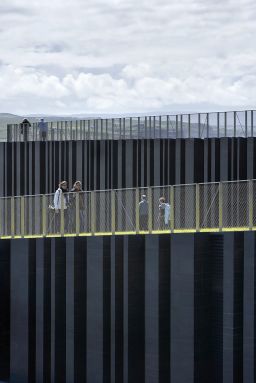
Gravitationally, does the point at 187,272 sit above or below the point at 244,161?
below

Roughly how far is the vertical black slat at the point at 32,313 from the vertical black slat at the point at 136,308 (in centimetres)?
338

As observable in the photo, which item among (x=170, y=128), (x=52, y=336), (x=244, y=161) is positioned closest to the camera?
(x=52, y=336)

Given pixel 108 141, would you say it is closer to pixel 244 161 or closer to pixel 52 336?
pixel 244 161

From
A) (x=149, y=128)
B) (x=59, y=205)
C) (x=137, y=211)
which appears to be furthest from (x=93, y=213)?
(x=149, y=128)

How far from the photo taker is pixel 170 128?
38.2 meters

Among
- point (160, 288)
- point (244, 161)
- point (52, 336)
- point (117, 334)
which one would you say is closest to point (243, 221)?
point (160, 288)

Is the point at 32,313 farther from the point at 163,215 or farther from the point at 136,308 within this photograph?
the point at 163,215

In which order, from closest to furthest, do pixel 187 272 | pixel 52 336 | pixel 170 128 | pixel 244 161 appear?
1. pixel 187 272
2. pixel 52 336
3. pixel 244 161
4. pixel 170 128

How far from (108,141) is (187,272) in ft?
58.5

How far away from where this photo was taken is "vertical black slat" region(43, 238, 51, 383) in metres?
25.3

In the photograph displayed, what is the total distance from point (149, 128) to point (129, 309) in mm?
16778

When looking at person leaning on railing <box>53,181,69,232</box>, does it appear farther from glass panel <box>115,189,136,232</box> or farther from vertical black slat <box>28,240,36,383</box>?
glass panel <box>115,189,136,232</box>

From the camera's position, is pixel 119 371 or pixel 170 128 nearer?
pixel 119 371

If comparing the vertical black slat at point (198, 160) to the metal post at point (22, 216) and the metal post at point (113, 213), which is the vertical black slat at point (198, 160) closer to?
the metal post at point (22, 216)
